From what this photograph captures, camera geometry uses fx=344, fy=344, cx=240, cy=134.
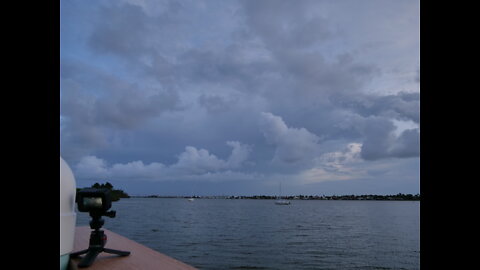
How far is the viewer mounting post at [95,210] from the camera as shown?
3121 mm

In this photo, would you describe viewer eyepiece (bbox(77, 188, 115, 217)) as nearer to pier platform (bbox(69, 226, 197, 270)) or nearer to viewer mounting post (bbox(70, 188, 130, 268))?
viewer mounting post (bbox(70, 188, 130, 268))

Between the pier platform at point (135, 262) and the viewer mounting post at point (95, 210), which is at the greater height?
the viewer mounting post at point (95, 210)

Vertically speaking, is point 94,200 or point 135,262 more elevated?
point 94,200

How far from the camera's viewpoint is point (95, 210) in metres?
3.23

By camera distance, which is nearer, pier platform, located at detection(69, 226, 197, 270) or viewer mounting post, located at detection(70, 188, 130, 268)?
pier platform, located at detection(69, 226, 197, 270)

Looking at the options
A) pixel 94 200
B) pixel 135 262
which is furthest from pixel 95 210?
pixel 135 262

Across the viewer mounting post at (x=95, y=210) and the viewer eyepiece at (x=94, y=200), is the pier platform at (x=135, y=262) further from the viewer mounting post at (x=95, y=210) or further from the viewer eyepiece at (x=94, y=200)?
the viewer eyepiece at (x=94, y=200)

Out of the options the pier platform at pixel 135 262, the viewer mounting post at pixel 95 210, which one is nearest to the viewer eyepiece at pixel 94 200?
the viewer mounting post at pixel 95 210

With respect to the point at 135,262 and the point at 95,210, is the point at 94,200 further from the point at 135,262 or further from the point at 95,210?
the point at 135,262

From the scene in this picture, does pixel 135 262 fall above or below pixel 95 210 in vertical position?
below

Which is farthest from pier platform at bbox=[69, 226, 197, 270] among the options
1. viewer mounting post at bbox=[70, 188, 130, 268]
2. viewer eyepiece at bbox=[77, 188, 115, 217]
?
viewer eyepiece at bbox=[77, 188, 115, 217]

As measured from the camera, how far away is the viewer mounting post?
312 centimetres
